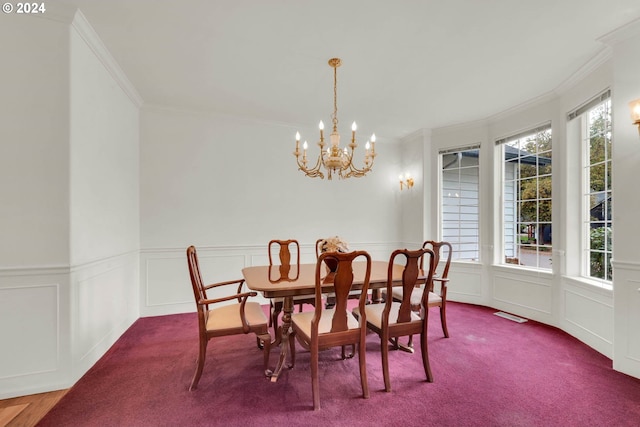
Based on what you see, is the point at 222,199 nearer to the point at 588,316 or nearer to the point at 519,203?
the point at 519,203

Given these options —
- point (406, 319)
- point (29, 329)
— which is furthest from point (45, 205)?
point (406, 319)

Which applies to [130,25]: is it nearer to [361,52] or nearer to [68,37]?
[68,37]

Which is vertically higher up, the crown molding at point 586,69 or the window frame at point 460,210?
the crown molding at point 586,69

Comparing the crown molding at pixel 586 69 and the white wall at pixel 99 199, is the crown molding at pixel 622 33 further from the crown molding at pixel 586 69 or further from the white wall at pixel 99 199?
the white wall at pixel 99 199

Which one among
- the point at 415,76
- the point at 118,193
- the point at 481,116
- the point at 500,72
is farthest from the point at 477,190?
the point at 118,193

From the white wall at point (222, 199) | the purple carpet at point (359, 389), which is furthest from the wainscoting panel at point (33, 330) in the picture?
the white wall at point (222, 199)

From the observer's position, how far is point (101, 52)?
103 inches

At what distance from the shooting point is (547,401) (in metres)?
2.07

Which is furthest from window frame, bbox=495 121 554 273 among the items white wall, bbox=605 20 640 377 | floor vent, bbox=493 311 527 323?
white wall, bbox=605 20 640 377

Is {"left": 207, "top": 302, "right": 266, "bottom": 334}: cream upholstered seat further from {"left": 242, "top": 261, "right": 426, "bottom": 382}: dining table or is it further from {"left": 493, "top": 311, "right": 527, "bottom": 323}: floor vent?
{"left": 493, "top": 311, "right": 527, "bottom": 323}: floor vent

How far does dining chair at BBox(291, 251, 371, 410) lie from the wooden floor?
175 centimetres

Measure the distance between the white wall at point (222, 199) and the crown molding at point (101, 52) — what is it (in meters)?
0.56

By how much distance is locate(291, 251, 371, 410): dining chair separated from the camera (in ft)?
6.48

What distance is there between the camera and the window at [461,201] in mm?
Result: 4582
